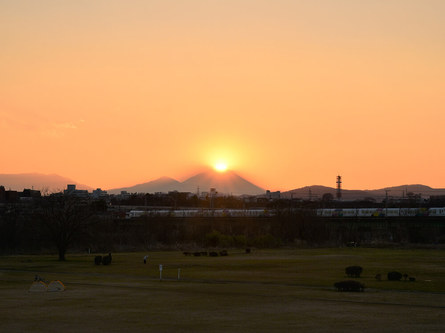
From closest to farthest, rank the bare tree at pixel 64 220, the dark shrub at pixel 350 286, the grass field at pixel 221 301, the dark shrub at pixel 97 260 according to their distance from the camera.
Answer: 1. the grass field at pixel 221 301
2. the dark shrub at pixel 350 286
3. the dark shrub at pixel 97 260
4. the bare tree at pixel 64 220

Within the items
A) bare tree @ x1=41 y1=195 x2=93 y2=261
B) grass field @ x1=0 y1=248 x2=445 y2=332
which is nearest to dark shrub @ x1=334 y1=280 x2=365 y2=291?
grass field @ x1=0 y1=248 x2=445 y2=332

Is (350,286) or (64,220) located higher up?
(64,220)

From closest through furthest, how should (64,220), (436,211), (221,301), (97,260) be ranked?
(221,301), (97,260), (64,220), (436,211)

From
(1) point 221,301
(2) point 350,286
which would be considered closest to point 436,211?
(2) point 350,286

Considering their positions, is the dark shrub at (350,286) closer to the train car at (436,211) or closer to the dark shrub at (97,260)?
the dark shrub at (97,260)

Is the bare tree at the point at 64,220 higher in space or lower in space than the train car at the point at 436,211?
lower

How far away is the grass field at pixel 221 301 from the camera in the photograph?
112 ft

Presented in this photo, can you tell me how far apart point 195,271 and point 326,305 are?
33736 millimetres

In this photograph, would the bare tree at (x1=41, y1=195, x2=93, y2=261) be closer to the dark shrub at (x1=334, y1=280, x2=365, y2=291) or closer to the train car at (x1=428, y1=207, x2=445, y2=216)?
the dark shrub at (x1=334, y1=280, x2=365, y2=291)

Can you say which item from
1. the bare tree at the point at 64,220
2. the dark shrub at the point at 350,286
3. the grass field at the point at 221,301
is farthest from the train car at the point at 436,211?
the dark shrub at the point at 350,286

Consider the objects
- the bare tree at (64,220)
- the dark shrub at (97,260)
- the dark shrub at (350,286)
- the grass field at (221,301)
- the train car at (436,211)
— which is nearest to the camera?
the grass field at (221,301)

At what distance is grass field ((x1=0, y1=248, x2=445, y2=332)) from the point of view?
3419cm

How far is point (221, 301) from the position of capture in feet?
147

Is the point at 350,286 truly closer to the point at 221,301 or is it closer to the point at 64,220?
the point at 221,301
